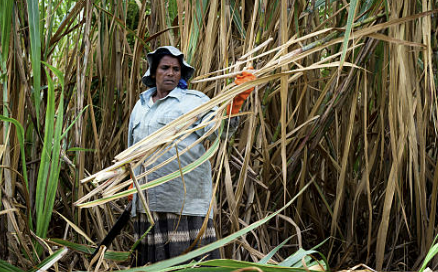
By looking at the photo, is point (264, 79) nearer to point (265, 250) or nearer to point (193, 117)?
point (193, 117)

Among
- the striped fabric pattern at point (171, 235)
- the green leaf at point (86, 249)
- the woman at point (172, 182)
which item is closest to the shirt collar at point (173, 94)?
the woman at point (172, 182)

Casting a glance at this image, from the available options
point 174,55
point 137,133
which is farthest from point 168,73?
point 137,133

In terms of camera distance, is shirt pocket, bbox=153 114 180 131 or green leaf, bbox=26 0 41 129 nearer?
green leaf, bbox=26 0 41 129

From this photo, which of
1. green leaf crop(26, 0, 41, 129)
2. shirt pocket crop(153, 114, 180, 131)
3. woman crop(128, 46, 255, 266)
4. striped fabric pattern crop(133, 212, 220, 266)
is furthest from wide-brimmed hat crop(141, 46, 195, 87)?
green leaf crop(26, 0, 41, 129)

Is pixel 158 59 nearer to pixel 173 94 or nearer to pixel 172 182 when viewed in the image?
pixel 173 94

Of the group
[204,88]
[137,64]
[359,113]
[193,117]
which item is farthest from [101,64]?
[193,117]

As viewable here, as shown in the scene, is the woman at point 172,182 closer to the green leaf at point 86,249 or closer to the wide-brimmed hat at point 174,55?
the wide-brimmed hat at point 174,55

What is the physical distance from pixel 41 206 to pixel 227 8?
77 cm

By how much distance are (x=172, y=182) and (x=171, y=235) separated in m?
0.16

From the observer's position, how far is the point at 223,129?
1.62 m

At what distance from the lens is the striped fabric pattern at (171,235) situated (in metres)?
1.78

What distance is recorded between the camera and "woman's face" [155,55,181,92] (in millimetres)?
1822

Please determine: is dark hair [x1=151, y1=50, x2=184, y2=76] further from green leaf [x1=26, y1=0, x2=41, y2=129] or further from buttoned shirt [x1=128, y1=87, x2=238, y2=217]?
green leaf [x1=26, y1=0, x2=41, y2=129]

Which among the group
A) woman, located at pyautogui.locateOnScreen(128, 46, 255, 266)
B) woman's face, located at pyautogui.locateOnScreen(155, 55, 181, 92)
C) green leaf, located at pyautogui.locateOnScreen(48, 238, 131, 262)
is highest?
woman's face, located at pyautogui.locateOnScreen(155, 55, 181, 92)
